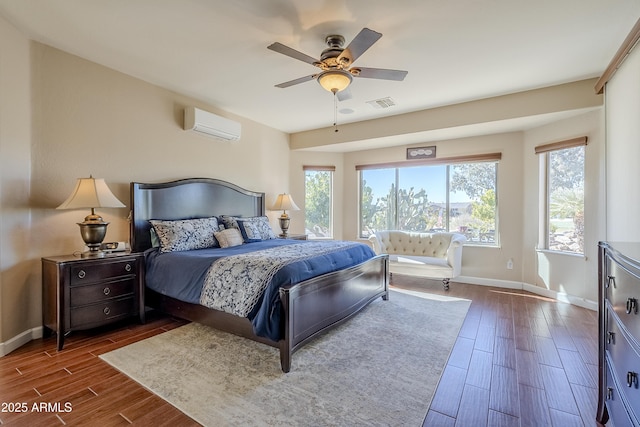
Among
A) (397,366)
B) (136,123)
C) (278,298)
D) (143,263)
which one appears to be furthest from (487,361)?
(136,123)

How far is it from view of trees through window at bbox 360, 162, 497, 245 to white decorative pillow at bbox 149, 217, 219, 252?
344 cm

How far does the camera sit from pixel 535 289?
14.9 feet

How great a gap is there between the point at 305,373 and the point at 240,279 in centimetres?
91

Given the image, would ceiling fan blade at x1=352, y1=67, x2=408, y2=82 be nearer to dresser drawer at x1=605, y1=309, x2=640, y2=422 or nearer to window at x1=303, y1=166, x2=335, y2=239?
dresser drawer at x1=605, y1=309, x2=640, y2=422

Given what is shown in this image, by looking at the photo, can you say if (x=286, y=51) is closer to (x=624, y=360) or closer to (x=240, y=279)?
(x=240, y=279)

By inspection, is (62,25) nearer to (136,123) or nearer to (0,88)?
(0,88)

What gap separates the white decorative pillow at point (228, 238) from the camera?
3.82m

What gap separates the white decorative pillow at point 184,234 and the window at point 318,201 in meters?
2.68

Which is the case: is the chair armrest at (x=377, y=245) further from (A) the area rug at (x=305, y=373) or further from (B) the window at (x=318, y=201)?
(A) the area rug at (x=305, y=373)

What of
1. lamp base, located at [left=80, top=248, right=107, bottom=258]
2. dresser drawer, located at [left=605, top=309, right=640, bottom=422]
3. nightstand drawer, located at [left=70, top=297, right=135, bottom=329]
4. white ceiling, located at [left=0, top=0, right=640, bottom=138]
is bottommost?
nightstand drawer, located at [left=70, top=297, right=135, bottom=329]

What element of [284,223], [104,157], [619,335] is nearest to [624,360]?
[619,335]

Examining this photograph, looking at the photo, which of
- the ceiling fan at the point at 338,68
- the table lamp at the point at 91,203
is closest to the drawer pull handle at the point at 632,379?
the ceiling fan at the point at 338,68

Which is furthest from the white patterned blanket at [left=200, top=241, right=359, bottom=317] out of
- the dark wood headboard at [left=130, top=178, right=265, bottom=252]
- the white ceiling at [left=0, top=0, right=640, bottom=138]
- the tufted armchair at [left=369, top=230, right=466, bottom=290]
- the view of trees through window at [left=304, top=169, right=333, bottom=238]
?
the view of trees through window at [left=304, top=169, right=333, bottom=238]

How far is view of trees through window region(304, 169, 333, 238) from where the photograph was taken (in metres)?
6.38
